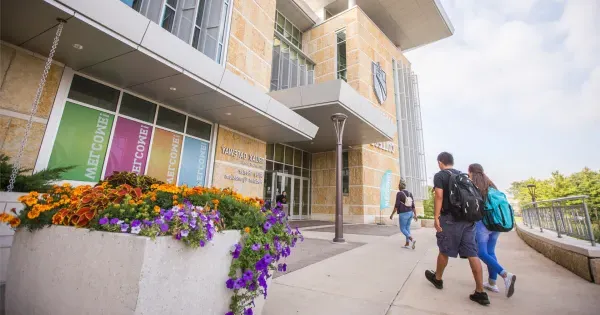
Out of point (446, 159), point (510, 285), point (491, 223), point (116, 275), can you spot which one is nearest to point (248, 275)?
point (116, 275)

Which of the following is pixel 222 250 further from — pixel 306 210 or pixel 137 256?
pixel 306 210

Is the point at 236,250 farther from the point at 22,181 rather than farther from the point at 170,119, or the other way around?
the point at 170,119

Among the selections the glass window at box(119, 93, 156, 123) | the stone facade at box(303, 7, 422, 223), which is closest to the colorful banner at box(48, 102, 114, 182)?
the glass window at box(119, 93, 156, 123)

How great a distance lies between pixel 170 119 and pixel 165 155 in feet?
4.16

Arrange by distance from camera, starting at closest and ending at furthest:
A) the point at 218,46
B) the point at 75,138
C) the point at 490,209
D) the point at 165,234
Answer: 1. the point at 165,234
2. the point at 490,209
3. the point at 75,138
4. the point at 218,46

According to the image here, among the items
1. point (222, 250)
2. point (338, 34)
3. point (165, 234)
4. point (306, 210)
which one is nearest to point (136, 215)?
point (165, 234)

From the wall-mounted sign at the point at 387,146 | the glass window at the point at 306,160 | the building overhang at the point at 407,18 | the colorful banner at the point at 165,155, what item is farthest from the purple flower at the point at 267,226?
the building overhang at the point at 407,18

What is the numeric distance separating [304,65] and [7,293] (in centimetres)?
1884

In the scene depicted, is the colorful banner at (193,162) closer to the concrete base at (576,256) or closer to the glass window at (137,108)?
the glass window at (137,108)

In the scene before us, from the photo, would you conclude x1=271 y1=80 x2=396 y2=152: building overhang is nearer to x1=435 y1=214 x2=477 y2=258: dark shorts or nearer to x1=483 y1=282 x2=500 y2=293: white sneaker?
x1=435 y1=214 x2=477 y2=258: dark shorts

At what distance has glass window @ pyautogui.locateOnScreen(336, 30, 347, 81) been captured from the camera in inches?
741

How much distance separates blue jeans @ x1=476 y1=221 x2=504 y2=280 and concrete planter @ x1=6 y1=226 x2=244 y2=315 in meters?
3.43

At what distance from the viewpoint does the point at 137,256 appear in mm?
1559

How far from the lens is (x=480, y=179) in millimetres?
3666
